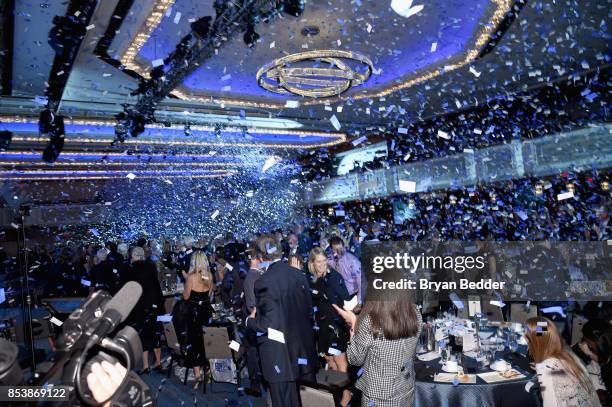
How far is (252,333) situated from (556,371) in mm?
2837

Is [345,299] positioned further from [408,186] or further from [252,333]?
[408,186]

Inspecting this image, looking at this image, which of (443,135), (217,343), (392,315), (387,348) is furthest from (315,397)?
(443,135)

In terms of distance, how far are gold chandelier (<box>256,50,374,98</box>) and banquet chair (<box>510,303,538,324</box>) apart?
3850 mm

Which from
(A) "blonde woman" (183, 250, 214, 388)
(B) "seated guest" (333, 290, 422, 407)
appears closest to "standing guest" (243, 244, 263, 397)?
(A) "blonde woman" (183, 250, 214, 388)

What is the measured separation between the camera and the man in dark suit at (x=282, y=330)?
137 inches

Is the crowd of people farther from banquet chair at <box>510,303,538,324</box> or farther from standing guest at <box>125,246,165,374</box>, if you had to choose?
banquet chair at <box>510,303,538,324</box>

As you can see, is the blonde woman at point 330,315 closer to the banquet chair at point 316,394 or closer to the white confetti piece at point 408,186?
the banquet chair at point 316,394

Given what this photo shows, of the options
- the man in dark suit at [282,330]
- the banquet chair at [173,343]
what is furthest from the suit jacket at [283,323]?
the banquet chair at [173,343]

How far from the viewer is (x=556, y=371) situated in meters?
2.49

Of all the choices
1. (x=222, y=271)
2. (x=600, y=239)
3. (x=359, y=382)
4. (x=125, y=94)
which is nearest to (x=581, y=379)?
(x=359, y=382)

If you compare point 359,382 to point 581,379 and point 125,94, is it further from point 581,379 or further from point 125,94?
point 125,94

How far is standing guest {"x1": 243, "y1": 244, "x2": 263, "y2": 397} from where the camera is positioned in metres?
4.41

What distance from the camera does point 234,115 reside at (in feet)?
29.1

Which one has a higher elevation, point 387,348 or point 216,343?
point 387,348
